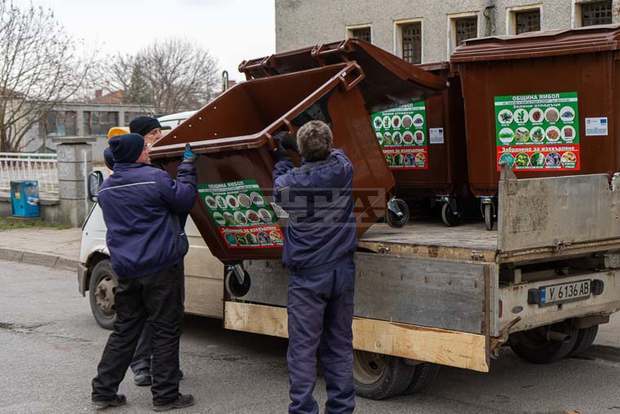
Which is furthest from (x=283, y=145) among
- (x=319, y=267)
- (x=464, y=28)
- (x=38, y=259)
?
(x=464, y=28)

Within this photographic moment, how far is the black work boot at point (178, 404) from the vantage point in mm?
5262

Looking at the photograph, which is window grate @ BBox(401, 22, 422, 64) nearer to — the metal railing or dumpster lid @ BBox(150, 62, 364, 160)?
the metal railing

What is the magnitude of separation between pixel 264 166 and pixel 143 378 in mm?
1759

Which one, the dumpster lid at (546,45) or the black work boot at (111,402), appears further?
the dumpster lid at (546,45)

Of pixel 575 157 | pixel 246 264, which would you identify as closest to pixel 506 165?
pixel 575 157

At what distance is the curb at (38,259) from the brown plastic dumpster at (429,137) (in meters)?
6.23

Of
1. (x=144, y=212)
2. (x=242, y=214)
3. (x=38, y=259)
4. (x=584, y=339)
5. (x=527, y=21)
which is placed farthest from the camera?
(x=527, y=21)

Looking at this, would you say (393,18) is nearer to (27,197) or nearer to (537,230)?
(27,197)

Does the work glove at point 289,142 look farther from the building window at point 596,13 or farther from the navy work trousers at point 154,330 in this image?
the building window at point 596,13

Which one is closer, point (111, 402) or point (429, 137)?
point (111, 402)

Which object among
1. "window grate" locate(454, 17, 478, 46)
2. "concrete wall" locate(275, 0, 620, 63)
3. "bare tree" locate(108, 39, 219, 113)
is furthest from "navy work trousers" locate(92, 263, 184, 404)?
"bare tree" locate(108, 39, 219, 113)

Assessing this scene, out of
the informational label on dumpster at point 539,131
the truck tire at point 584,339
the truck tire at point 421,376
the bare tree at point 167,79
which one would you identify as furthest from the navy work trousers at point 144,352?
the bare tree at point 167,79

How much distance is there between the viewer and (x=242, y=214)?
5430 mm

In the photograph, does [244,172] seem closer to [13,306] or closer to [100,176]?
[100,176]
